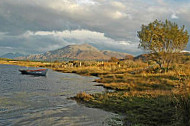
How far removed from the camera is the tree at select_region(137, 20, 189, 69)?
42.9 meters

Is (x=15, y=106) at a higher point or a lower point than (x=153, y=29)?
lower

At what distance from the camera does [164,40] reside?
145 ft

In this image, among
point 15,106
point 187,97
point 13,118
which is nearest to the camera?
point 187,97

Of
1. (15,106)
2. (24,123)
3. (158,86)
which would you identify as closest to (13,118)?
(24,123)

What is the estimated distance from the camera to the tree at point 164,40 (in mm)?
42906

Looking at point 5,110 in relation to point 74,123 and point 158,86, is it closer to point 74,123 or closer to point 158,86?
point 74,123

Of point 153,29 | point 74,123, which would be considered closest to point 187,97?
point 74,123

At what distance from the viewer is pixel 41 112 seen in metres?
16.9

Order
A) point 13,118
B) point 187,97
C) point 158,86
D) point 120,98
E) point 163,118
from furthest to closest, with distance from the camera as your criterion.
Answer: point 158,86 < point 120,98 < point 13,118 < point 163,118 < point 187,97

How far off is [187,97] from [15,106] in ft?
55.3

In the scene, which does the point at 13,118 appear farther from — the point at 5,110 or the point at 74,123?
the point at 74,123

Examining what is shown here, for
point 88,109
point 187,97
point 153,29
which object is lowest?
point 88,109

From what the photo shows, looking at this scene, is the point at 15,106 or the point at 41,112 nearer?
the point at 41,112

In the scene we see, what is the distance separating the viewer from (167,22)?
4381cm
